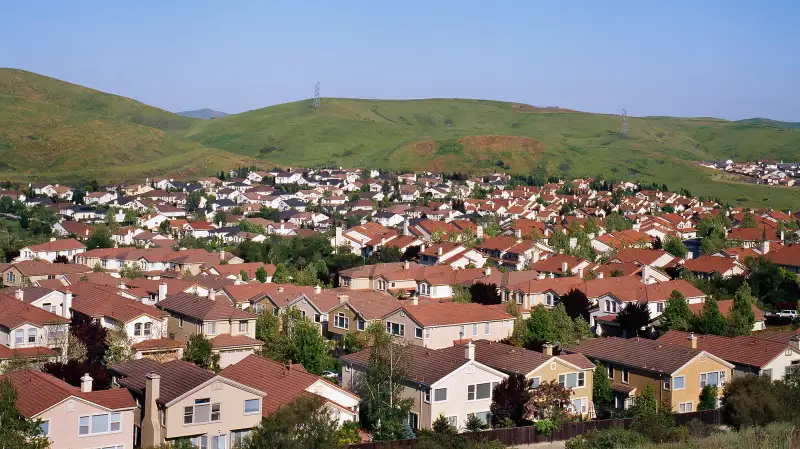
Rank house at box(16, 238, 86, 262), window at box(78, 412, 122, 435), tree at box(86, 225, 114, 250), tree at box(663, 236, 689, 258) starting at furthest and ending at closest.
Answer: tree at box(663, 236, 689, 258) < tree at box(86, 225, 114, 250) < house at box(16, 238, 86, 262) < window at box(78, 412, 122, 435)

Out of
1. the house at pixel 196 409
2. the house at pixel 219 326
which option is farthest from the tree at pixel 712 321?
the house at pixel 196 409

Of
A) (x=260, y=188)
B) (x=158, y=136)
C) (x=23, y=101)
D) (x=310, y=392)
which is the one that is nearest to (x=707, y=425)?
(x=310, y=392)

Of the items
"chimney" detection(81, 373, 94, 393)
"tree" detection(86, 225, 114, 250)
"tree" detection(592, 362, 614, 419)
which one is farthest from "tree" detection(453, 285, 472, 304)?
"tree" detection(86, 225, 114, 250)

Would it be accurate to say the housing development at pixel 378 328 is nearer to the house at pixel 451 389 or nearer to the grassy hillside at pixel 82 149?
the house at pixel 451 389

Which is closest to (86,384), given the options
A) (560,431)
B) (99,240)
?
(560,431)

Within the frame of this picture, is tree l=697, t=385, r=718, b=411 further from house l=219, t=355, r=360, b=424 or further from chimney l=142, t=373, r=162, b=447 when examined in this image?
chimney l=142, t=373, r=162, b=447
